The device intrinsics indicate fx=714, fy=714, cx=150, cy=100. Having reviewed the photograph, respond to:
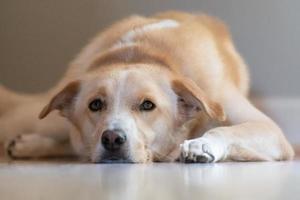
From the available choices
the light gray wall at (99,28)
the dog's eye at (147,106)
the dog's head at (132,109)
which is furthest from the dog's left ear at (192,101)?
the light gray wall at (99,28)

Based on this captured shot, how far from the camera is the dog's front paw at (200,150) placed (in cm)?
198

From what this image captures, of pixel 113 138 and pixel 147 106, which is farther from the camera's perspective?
pixel 147 106

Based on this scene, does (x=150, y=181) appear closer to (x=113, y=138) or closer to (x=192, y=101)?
(x=113, y=138)

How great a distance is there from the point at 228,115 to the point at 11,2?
145cm

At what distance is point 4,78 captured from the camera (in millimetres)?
3408

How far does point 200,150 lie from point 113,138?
24 cm

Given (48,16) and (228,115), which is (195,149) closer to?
(228,115)

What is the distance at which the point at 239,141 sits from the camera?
2133mm

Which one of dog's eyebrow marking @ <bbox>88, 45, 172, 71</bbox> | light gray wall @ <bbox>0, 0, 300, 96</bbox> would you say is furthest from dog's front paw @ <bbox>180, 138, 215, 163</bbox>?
light gray wall @ <bbox>0, 0, 300, 96</bbox>

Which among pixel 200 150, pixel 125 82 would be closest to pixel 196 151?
pixel 200 150

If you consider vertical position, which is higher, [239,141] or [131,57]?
[131,57]

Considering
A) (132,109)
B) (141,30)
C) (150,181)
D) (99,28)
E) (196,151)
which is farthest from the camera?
(99,28)

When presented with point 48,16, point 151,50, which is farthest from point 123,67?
point 48,16

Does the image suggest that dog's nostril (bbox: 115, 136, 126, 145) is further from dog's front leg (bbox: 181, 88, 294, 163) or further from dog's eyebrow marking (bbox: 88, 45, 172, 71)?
dog's eyebrow marking (bbox: 88, 45, 172, 71)
